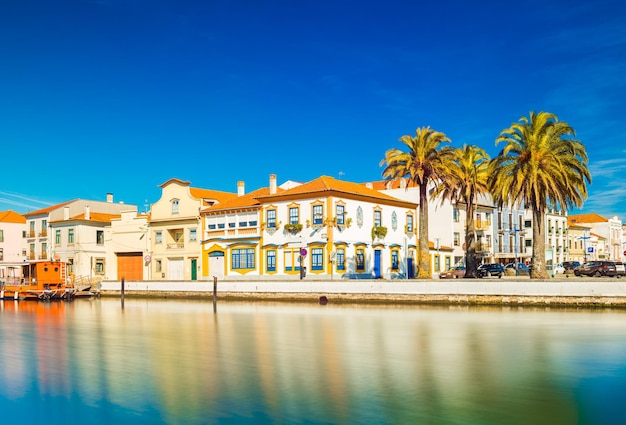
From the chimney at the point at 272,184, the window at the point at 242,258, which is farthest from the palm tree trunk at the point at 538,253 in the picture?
the window at the point at 242,258

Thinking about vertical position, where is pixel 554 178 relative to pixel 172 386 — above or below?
above

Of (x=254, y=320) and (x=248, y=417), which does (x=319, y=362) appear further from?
(x=254, y=320)

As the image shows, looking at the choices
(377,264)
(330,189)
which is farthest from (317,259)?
(377,264)

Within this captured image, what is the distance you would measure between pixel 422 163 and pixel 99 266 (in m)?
43.0

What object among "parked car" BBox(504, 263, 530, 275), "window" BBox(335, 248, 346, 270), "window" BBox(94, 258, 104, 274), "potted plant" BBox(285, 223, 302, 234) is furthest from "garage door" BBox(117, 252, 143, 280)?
"parked car" BBox(504, 263, 530, 275)

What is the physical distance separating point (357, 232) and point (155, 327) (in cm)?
2410

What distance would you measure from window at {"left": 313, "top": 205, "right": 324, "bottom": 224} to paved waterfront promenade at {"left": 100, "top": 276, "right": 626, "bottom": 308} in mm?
5651

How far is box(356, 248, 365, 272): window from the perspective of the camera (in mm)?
54969

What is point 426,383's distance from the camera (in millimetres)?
18469

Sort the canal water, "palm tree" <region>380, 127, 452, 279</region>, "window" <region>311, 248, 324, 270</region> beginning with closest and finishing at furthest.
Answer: the canal water, "palm tree" <region>380, 127, 452, 279</region>, "window" <region>311, 248, 324, 270</region>

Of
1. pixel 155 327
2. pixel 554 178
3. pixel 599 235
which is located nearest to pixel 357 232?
pixel 554 178

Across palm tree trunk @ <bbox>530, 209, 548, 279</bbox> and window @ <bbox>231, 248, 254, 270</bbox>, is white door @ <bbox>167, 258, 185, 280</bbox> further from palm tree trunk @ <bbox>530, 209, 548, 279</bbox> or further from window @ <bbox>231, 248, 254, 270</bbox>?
palm tree trunk @ <bbox>530, 209, 548, 279</bbox>

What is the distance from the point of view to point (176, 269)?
65562 mm

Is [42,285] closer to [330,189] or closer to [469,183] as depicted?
[330,189]
